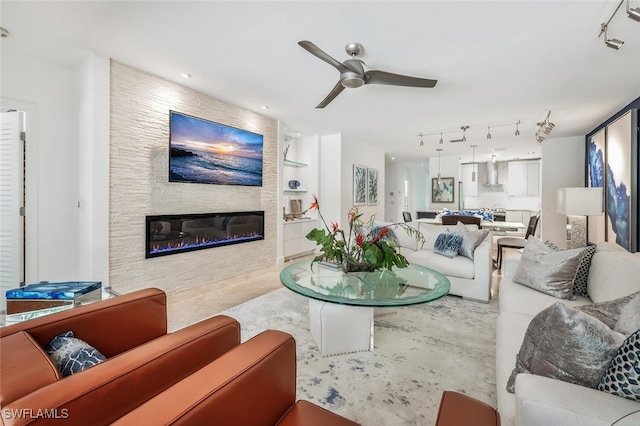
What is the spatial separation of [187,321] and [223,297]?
0.68 metres

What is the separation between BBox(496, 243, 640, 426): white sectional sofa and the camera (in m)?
0.78

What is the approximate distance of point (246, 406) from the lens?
0.83 meters

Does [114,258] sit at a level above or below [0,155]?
below

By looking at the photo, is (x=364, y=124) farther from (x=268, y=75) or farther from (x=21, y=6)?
(x=21, y=6)

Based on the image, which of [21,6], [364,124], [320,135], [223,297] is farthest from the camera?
[320,135]

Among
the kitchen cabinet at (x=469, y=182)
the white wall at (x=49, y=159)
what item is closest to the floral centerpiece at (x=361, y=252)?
the white wall at (x=49, y=159)

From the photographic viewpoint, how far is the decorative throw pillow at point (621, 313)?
1.06 m

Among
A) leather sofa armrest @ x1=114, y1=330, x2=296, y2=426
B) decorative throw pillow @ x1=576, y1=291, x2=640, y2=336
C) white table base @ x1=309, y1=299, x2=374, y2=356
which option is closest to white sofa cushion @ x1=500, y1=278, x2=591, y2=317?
decorative throw pillow @ x1=576, y1=291, x2=640, y2=336

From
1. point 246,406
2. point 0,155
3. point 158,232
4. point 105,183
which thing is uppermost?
point 0,155

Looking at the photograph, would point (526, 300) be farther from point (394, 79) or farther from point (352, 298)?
point (394, 79)

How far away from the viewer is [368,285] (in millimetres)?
2229

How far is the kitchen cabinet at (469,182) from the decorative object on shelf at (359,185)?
467 cm

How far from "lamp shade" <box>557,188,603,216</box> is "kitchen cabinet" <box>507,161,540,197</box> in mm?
5793

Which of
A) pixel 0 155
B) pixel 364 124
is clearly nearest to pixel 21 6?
pixel 0 155
